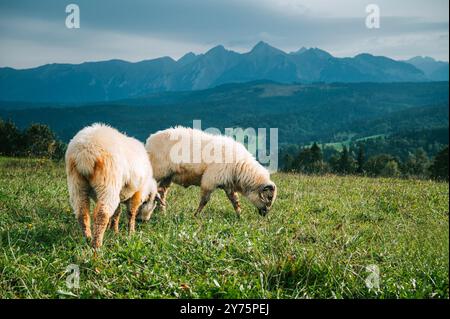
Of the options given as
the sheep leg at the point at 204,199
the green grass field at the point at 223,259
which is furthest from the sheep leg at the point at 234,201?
the green grass field at the point at 223,259

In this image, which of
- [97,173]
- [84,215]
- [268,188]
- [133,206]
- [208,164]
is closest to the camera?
[97,173]

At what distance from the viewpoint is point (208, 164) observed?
12078 millimetres

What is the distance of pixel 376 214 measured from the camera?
10773 millimetres

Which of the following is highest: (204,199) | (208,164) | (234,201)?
(208,164)

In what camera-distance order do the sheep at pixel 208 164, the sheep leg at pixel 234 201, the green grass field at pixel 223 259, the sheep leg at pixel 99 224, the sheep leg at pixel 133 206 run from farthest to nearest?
the sheep at pixel 208 164, the sheep leg at pixel 234 201, the sheep leg at pixel 133 206, the sheep leg at pixel 99 224, the green grass field at pixel 223 259

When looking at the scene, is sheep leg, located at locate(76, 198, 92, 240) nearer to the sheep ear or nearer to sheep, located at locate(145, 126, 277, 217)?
sheep, located at locate(145, 126, 277, 217)

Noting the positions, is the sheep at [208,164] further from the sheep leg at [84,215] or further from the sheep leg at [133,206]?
the sheep leg at [84,215]

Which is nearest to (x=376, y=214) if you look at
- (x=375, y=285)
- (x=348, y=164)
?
(x=375, y=285)

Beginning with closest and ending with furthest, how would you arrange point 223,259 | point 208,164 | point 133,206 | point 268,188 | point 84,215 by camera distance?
point 223,259, point 84,215, point 133,206, point 268,188, point 208,164

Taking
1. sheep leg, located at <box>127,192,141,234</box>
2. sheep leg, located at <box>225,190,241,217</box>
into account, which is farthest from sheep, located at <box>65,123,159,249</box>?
sheep leg, located at <box>225,190,241,217</box>

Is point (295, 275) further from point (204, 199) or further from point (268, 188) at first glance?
point (204, 199)

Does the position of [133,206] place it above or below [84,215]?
below

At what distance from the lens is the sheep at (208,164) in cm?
1188

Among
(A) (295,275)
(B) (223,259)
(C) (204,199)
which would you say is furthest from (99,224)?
(C) (204,199)
